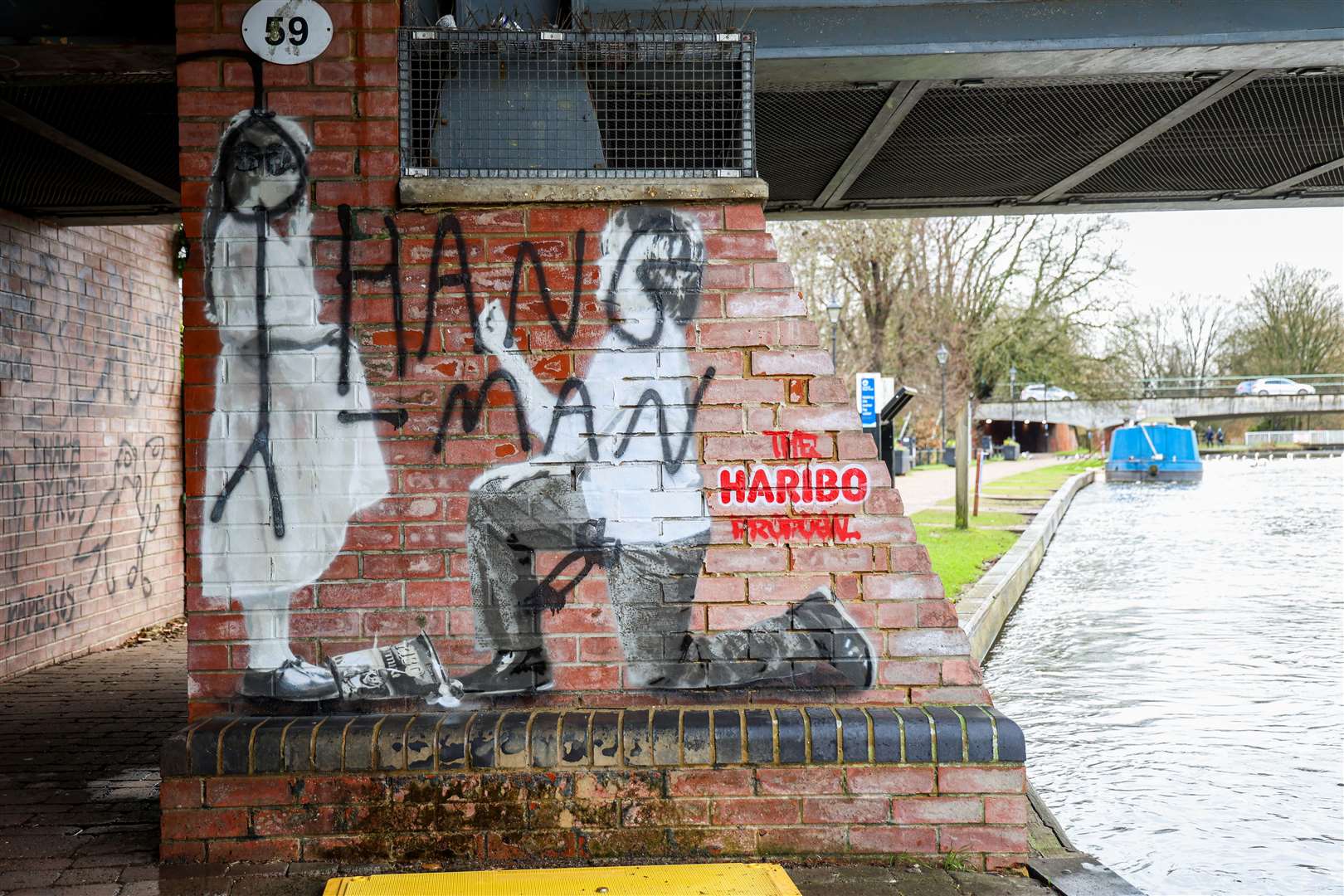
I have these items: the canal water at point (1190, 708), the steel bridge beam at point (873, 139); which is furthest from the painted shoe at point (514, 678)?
the steel bridge beam at point (873, 139)

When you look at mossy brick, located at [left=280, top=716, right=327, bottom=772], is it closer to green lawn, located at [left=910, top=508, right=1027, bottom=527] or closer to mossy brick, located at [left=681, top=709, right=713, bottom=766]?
mossy brick, located at [left=681, top=709, right=713, bottom=766]

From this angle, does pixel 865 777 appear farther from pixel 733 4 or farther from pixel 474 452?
pixel 733 4

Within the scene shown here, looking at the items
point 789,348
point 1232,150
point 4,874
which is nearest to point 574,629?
point 789,348

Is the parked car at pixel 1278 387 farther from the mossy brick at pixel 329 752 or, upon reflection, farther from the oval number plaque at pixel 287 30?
the mossy brick at pixel 329 752

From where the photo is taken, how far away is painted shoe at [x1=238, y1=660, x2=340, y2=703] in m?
3.99

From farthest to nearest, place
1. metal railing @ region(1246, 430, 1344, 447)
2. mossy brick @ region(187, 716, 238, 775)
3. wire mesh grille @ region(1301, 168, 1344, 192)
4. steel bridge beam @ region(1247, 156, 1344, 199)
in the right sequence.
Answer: metal railing @ region(1246, 430, 1344, 447)
wire mesh grille @ region(1301, 168, 1344, 192)
steel bridge beam @ region(1247, 156, 1344, 199)
mossy brick @ region(187, 716, 238, 775)

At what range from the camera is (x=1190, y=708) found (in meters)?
7.32

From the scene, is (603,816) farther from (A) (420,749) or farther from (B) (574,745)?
(A) (420,749)

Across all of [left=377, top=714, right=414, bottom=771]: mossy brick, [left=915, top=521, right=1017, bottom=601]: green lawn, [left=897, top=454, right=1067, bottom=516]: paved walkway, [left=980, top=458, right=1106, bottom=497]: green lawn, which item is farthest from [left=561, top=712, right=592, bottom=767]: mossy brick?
[left=980, top=458, right=1106, bottom=497]: green lawn

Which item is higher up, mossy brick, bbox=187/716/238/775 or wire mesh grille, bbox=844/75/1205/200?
wire mesh grille, bbox=844/75/1205/200

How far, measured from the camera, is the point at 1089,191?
750 centimetres

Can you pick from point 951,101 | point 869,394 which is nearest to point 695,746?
point 951,101

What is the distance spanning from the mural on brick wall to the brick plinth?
0.65 ft

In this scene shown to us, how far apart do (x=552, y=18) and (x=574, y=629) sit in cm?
250
